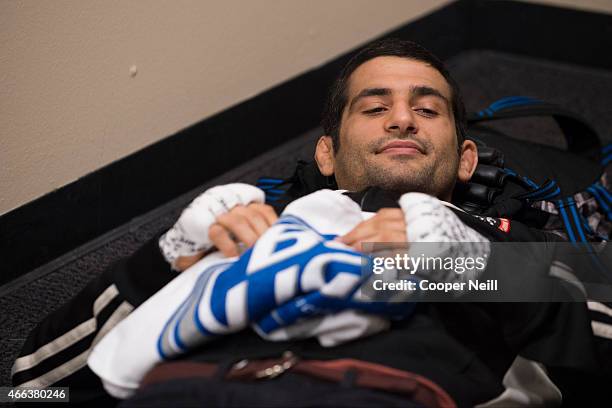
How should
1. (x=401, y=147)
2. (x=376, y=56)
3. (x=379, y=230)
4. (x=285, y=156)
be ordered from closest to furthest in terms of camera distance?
(x=379, y=230), (x=401, y=147), (x=376, y=56), (x=285, y=156)

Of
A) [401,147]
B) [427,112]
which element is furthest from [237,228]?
[427,112]

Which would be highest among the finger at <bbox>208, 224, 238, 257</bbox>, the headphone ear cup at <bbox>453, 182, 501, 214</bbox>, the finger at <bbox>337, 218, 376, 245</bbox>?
the finger at <bbox>208, 224, 238, 257</bbox>

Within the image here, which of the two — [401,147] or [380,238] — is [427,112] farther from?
[380,238]

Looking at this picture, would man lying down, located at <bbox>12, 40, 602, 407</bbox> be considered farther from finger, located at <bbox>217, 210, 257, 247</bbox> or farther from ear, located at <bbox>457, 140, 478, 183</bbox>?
ear, located at <bbox>457, 140, 478, 183</bbox>

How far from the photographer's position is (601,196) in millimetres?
1438

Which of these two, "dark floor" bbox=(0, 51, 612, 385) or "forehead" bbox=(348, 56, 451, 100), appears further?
"dark floor" bbox=(0, 51, 612, 385)

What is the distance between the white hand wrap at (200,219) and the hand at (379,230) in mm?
150

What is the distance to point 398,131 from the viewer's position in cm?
119

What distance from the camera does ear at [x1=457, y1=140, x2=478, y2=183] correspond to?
1307 millimetres

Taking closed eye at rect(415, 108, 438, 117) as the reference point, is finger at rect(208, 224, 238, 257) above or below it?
below

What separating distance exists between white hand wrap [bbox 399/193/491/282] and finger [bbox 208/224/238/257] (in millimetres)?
219

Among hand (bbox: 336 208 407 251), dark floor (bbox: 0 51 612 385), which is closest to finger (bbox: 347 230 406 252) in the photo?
hand (bbox: 336 208 407 251)

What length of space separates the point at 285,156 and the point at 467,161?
69 cm

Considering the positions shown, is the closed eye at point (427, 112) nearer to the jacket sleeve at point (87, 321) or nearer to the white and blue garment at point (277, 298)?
the white and blue garment at point (277, 298)
